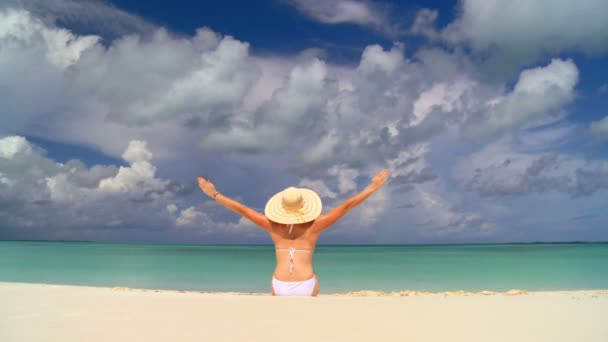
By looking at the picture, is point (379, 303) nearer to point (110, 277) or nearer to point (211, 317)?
point (211, 317)

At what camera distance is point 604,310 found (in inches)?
162

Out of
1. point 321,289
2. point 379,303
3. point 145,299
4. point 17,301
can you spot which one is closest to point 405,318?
point 379,303

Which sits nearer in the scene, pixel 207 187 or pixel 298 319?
pixel 298 319

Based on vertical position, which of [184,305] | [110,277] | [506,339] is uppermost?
[110,277]

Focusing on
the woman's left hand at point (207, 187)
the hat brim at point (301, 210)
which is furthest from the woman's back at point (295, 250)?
the woman's left hand at point (207, 187)

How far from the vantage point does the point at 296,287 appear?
555 centimetres

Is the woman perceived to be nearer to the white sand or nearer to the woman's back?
the woman's back

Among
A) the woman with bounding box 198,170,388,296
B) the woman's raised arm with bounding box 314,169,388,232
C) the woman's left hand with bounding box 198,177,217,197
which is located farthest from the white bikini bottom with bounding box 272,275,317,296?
the woman's left hand with bounding box 198,177,217,197

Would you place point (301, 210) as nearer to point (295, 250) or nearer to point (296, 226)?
point (296, 226)

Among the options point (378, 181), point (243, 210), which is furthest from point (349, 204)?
point (243, 210)

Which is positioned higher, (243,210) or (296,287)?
(243,210)

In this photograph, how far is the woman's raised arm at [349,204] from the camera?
5477 millimetres

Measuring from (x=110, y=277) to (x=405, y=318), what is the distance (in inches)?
595

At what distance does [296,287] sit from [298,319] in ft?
6.34
